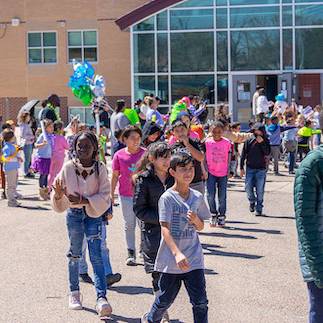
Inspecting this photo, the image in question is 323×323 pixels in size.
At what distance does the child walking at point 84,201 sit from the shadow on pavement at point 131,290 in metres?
0.75

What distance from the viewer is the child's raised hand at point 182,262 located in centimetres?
546

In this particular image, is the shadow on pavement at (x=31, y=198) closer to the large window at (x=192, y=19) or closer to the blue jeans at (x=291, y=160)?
the blue jeans at (x=291, y=160)

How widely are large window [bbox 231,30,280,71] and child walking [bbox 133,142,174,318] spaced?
2404cm

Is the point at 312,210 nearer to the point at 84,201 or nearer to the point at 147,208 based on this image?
the point at 147,208

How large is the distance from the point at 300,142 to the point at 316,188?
638 inches

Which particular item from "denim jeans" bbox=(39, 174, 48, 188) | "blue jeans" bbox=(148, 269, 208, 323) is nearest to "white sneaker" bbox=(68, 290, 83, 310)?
"blue jeans" bbox=(148, 269, 208, 323)

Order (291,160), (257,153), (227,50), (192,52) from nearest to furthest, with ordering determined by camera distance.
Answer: (257,153), (291,160), (227,50), (192,52)

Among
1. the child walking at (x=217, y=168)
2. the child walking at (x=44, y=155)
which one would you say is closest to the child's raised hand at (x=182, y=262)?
the child walking at (x=217, y=168)

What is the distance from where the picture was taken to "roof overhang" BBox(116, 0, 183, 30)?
30.2 meters

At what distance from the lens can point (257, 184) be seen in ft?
41.8

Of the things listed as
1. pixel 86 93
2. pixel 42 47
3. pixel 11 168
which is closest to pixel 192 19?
pixel 42 47

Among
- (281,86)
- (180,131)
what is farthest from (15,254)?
(281,86)

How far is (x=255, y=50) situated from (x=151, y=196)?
80.1 feet

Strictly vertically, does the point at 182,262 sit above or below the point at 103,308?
above
